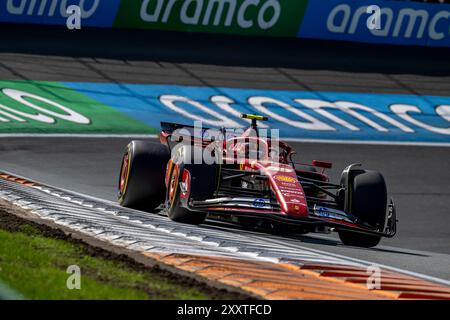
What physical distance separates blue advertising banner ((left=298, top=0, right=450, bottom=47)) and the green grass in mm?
21302

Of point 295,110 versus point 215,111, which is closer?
point 215,111

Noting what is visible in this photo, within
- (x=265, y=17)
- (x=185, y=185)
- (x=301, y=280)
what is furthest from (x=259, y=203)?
(x=265, y=17)

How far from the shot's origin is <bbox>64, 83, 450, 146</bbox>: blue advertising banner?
897 inches

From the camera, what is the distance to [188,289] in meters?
6.35

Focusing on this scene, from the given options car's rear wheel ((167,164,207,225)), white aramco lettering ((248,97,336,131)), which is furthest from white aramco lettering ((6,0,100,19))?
car's rear wheel ((167,164,207,225))

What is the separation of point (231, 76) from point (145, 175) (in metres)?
13.1

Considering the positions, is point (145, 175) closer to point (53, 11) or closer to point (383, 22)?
point (53, 11)

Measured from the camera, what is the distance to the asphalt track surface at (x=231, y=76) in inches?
680

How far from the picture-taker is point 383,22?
94.7 ft

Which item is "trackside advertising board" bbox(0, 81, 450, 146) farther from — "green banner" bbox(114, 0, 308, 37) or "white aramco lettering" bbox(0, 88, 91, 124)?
"green banner" bbox(114, 0, 308, 37)

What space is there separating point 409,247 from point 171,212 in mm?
3236
